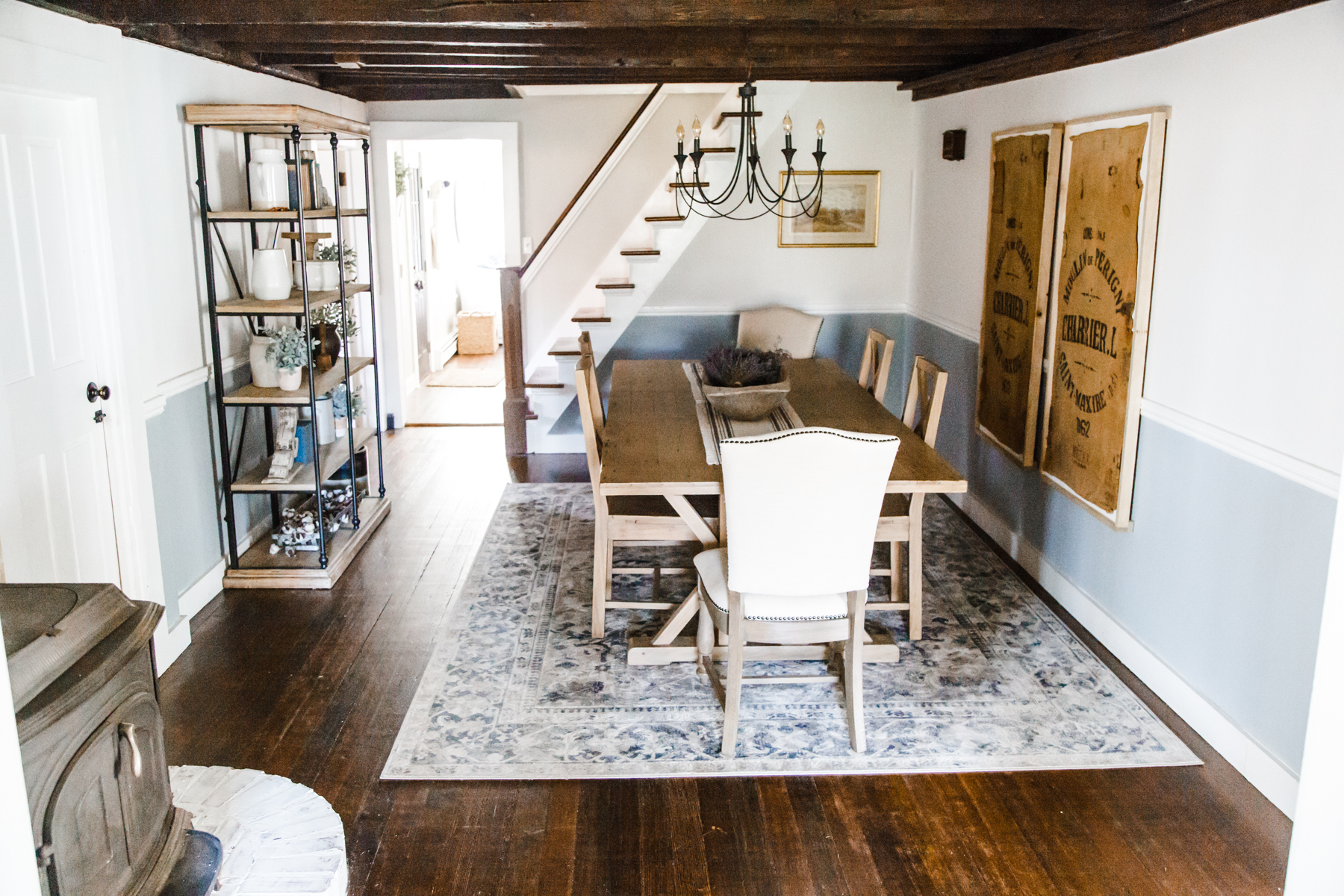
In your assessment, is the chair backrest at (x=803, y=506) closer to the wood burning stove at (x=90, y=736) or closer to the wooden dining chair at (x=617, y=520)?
the wooden dining chair at (x=617, y=520)

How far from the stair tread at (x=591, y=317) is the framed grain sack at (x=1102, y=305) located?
8.89 feet

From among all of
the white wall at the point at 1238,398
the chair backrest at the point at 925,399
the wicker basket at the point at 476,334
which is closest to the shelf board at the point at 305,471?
the chair backrest at the point at 925,399

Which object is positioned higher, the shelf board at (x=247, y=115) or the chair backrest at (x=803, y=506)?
the shelf board at (x=247, y=115)

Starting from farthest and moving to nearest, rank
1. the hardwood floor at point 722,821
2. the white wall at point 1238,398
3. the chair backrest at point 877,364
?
1. the chair backrest at point 877,364
2. the white wall at point 1238,398
3. the hardwood floor at point 722,821

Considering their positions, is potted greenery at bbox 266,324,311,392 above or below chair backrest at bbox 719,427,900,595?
above

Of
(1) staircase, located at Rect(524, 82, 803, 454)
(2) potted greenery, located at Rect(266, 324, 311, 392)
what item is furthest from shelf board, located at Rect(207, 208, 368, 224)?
(1) staircase, located at Rect(524, 82, 803, 454)

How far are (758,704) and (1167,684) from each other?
1.35 metres

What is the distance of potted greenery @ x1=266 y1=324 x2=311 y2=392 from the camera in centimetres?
421

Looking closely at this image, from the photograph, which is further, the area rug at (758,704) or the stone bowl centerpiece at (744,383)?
the stone bowl centerpiece at (744,383)

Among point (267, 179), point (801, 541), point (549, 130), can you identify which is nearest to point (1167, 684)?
point (801, 541)

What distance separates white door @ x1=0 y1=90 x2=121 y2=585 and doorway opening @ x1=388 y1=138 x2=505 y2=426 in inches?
142

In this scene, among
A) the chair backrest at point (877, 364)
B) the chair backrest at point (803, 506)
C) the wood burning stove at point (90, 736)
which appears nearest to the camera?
the wood burning stove at point (90, 736)

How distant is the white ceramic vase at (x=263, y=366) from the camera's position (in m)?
4.25

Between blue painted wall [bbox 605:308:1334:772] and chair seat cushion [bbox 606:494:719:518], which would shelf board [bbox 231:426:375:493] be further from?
blue painted wall [bbox 605:308:1334:772]
